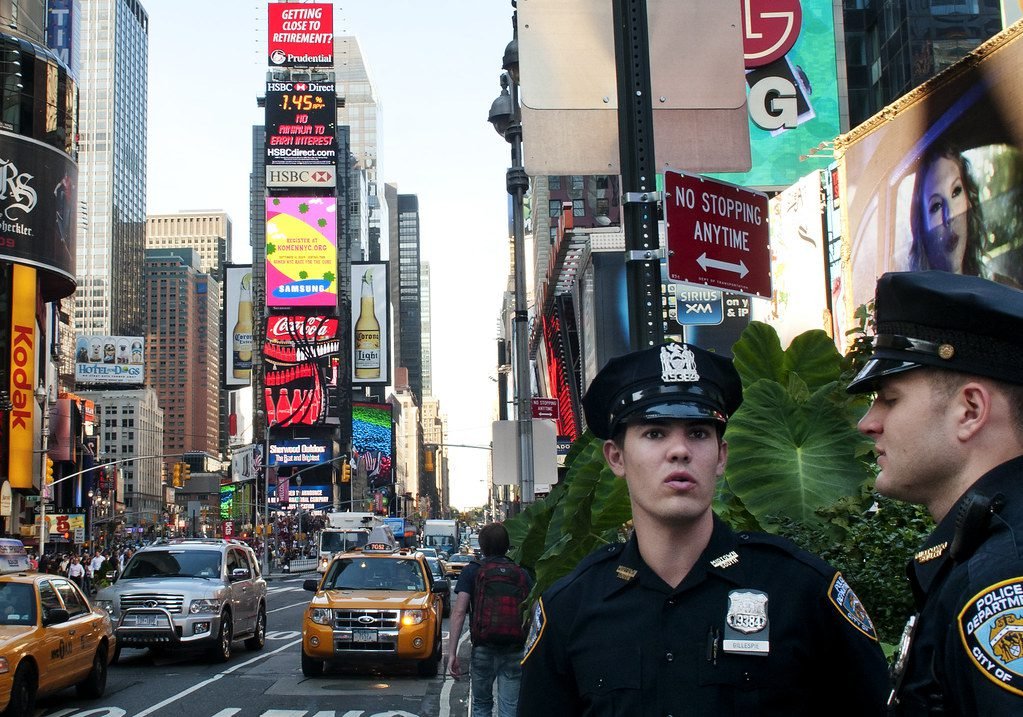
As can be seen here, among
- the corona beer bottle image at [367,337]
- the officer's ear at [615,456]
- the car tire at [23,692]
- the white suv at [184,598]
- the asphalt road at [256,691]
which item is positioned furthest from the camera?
the corona beer bottle image at [367,337]

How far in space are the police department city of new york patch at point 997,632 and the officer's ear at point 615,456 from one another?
138 cm

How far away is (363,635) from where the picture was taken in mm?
17266

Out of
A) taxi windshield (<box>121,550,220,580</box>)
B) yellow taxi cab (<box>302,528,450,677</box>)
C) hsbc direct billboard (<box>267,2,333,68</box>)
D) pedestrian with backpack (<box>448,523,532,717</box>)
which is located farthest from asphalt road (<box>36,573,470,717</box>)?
hsbc direct billboard (<box>267,2,333,68</box>)

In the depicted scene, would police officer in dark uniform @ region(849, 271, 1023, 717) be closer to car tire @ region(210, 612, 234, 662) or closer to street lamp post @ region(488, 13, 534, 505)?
street lamp post @ region(488, 13, 534, 505)

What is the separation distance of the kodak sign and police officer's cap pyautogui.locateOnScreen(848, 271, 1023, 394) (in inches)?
2341

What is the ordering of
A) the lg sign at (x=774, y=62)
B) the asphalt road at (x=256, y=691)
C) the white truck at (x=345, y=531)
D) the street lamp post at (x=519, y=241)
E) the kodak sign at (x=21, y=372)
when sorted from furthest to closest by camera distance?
the kodak sign at (x=21, y=372) < the white truck at (x=345, y=531) < the lg sign at (x=774, y=62) < the street lamp post at (x=519, y=241) < the asphalt road at (x=256, y=691)

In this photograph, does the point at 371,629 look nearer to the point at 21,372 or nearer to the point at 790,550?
the point at 790,550

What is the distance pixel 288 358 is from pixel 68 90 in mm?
64189

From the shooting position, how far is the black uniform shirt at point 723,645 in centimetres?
285

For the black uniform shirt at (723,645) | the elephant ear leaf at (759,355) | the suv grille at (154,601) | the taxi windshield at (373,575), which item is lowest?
the suv grille at (154,601)

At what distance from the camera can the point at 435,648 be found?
1781cm

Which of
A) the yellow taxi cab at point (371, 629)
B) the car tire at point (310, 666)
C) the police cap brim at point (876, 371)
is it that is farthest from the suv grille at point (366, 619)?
the police cap brim at point (876, 371)

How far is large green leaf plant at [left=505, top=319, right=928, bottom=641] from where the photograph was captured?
6656mm

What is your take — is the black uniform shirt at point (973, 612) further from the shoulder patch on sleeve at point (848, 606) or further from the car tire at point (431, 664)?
the car tire at point (431, 664)
